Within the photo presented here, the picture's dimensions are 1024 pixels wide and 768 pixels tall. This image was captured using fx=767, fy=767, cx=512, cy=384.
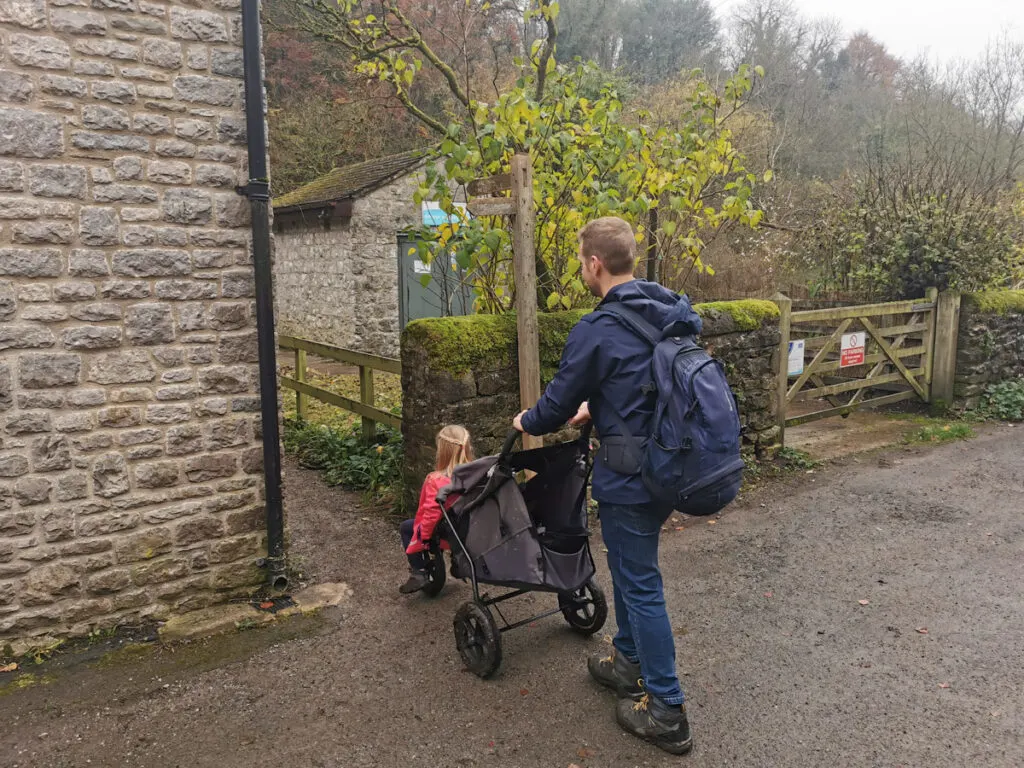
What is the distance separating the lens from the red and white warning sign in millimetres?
8732

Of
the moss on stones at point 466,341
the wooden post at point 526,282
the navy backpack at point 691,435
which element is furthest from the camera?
the moss on stones at point 466,341

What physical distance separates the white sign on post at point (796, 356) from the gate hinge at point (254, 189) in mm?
5519

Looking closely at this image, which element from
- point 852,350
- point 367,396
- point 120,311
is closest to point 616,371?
point 120,311

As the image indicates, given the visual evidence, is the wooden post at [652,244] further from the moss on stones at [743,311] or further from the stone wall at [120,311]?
the stone wall at [120,311]

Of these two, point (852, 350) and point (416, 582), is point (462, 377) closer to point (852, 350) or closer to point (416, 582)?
point (416, 582)

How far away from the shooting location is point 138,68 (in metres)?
3.95

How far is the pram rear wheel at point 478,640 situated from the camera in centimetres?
367

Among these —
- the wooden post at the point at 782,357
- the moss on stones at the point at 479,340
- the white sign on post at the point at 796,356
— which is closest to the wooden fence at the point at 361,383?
the moss on stones at the point at 479,340

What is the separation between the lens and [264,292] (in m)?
4.39

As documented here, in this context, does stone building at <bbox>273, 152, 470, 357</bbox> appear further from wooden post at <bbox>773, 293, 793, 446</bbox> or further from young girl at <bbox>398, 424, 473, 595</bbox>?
young girl at <bbox>398, 424, 473, 595</bbox>

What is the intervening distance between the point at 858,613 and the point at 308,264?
42.4 feet

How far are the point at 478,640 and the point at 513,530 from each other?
67cm

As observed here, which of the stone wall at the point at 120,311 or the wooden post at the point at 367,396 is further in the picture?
the wooden post at the point at 367,396

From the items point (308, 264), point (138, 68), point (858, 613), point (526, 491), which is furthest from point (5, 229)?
point (308, 264)
